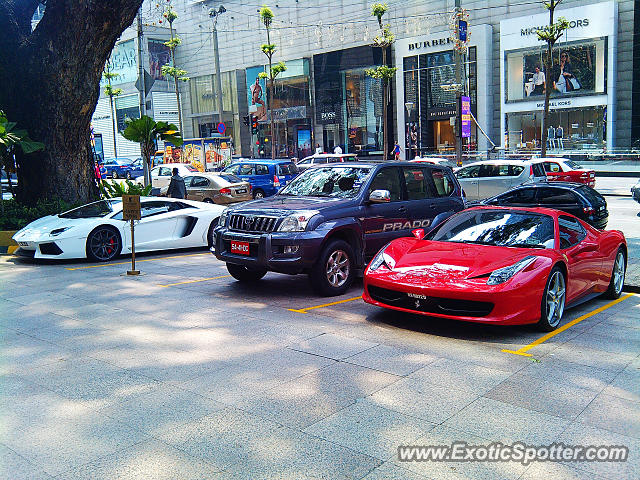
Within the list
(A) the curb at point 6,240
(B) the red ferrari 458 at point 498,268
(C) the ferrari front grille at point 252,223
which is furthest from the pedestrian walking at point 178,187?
(B) the red ferrari 458 at point 498,268

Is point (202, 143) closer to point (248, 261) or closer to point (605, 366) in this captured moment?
point (248, 261)

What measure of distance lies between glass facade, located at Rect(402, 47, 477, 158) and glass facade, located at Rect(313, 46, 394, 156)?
250 cm

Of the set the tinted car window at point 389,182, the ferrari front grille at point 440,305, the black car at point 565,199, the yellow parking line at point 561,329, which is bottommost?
the yellow parking line at point 561,329

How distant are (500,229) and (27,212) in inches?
450

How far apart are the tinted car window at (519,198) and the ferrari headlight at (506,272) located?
7.59 metres

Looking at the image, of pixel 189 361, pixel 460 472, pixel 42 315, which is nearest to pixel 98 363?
pixel 189 361

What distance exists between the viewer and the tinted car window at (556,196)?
13.7 metres

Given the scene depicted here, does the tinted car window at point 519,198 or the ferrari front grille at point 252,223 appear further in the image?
the tinted car window at point 519,198

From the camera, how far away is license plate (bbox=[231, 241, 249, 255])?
8773mm

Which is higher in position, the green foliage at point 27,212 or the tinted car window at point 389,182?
Answer: the tinted car window at point 389,182

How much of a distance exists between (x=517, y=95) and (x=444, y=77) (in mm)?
5644

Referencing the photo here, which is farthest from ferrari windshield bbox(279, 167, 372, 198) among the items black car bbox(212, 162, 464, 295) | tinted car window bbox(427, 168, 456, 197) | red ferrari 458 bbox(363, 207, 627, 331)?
red ferrari 458 bbox(363, 207, 627, 331)

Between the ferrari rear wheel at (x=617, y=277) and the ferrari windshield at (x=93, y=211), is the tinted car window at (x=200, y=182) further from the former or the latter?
the ferrari rear wheel at (x=617, y=277)

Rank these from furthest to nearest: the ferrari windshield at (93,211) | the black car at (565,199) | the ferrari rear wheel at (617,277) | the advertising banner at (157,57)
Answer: the advertising banner at (157,57), the black car at (565,199), the ferrari windshield at (93,211), the ferrari rear wheel at (617,277)
